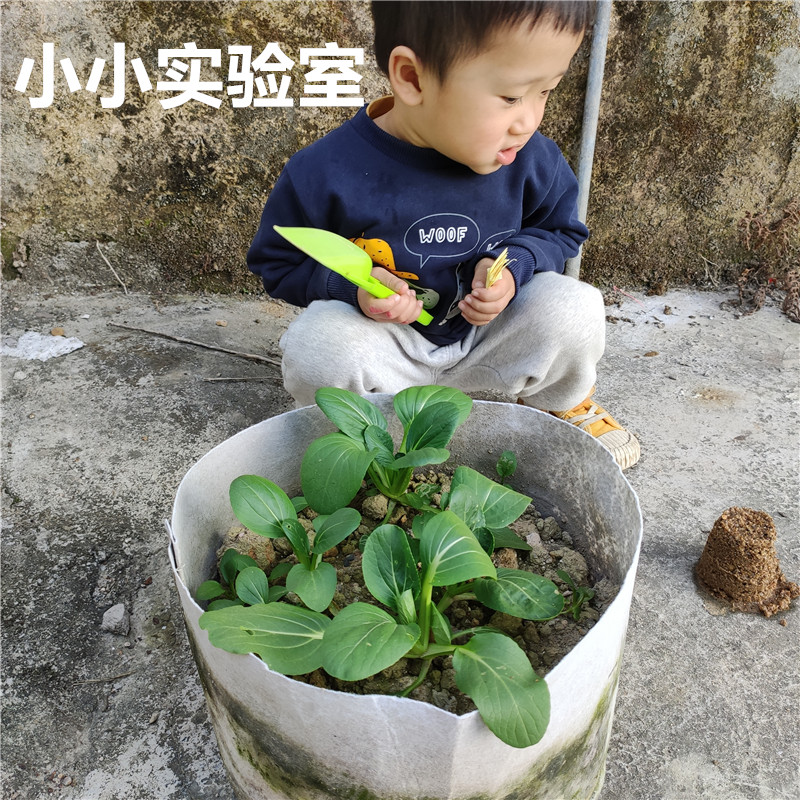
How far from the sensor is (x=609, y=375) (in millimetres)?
1687

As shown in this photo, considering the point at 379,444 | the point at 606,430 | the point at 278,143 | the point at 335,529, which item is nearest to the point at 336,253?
the point at 379,444

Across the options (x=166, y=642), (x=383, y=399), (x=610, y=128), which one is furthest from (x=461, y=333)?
(x=610, y=128)

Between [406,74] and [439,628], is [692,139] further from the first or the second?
[439,628]

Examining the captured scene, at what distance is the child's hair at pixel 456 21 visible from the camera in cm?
79

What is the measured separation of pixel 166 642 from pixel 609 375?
3.81 ft

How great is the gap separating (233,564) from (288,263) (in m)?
0.61

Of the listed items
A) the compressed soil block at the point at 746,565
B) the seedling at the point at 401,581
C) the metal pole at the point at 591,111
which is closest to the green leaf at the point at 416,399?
the seedling at the point at 401,581

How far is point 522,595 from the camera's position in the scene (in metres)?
0.74

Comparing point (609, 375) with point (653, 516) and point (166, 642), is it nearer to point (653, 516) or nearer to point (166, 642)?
point (653, 516)

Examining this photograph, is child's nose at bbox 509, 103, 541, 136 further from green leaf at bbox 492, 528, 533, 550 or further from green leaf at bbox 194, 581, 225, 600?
green leaf at bbox 194, 581, 225, 600

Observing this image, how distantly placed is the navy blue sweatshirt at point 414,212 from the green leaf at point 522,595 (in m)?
0.59

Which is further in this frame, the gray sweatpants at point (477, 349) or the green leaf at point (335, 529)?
the gray sweatpants at point (477, 349)

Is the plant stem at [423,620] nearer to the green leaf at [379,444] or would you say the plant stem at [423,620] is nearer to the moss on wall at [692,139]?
the green leaf at [379,444]

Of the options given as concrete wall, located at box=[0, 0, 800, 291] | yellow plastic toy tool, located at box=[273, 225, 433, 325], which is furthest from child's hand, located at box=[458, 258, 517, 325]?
concrete wall, located at box=[0, 0, 800, 291]
